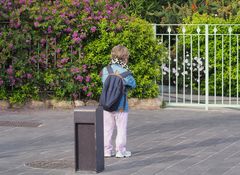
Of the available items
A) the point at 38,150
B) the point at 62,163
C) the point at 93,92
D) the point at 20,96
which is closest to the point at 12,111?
the point at 20,96

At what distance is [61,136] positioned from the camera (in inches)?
450

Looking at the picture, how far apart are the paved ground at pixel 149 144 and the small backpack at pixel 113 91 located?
0.70 meters

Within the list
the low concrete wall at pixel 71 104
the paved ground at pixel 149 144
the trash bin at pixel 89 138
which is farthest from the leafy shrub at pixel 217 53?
the trash bin at pixel 89 138

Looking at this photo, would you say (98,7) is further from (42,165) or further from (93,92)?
(42,165)

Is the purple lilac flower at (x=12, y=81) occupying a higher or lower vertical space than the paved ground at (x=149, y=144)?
higher

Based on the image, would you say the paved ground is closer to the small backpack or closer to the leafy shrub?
the small backpack

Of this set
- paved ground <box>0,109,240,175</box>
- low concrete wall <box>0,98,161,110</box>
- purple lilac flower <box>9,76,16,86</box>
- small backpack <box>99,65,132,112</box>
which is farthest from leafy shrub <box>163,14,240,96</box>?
small backpack <box>99,65,132,112</box>

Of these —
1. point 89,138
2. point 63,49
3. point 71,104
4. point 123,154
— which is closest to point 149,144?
point 123,154

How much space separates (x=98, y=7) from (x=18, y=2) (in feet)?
5.32

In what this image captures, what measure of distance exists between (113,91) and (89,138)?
3.42 ft

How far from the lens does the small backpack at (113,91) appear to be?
30.3ft

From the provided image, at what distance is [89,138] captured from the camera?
838 centimetres

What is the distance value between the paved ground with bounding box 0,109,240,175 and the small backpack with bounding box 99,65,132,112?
70cm

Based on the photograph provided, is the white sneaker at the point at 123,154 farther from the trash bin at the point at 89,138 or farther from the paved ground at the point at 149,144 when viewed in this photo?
the trash bin at the point at 89,138
